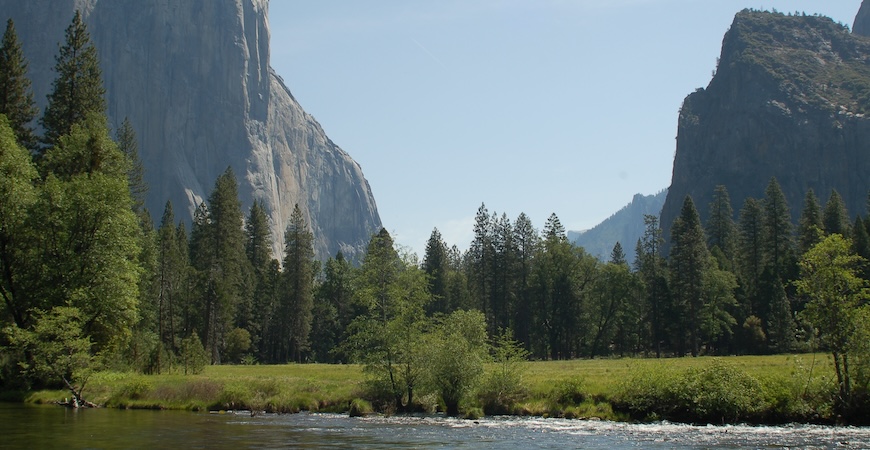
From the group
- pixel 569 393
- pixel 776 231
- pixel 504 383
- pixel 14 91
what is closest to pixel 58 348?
pixel 504 383

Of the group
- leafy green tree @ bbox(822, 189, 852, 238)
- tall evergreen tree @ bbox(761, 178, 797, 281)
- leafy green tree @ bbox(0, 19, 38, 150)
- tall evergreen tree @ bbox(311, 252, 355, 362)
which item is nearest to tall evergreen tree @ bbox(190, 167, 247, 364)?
tall evergreen tree @ bbox(311, 252, 355, 362)

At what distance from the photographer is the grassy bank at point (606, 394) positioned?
1212 inches

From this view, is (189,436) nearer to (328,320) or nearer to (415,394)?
(415,394)

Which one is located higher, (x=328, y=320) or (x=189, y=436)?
(x=328, y=320)

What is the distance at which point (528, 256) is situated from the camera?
9200cm

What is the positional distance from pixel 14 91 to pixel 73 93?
11.9ft

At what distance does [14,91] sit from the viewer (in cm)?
4875

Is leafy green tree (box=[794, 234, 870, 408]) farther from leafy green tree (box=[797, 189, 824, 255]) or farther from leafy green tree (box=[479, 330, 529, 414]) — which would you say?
leafy green tree (box=[797, 189, 824, 255])

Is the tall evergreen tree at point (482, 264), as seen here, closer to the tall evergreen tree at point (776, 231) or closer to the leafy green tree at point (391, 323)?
the tall evergreen tree at point (776, 231)

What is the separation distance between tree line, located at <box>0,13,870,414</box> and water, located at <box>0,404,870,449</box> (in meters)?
4.75

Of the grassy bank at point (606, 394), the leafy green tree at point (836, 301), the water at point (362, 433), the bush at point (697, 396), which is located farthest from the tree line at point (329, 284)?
the water at point (362, 433)

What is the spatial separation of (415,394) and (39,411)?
17469mm

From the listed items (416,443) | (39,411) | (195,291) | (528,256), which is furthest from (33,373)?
(528,256)

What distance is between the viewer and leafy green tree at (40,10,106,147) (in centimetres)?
4891
